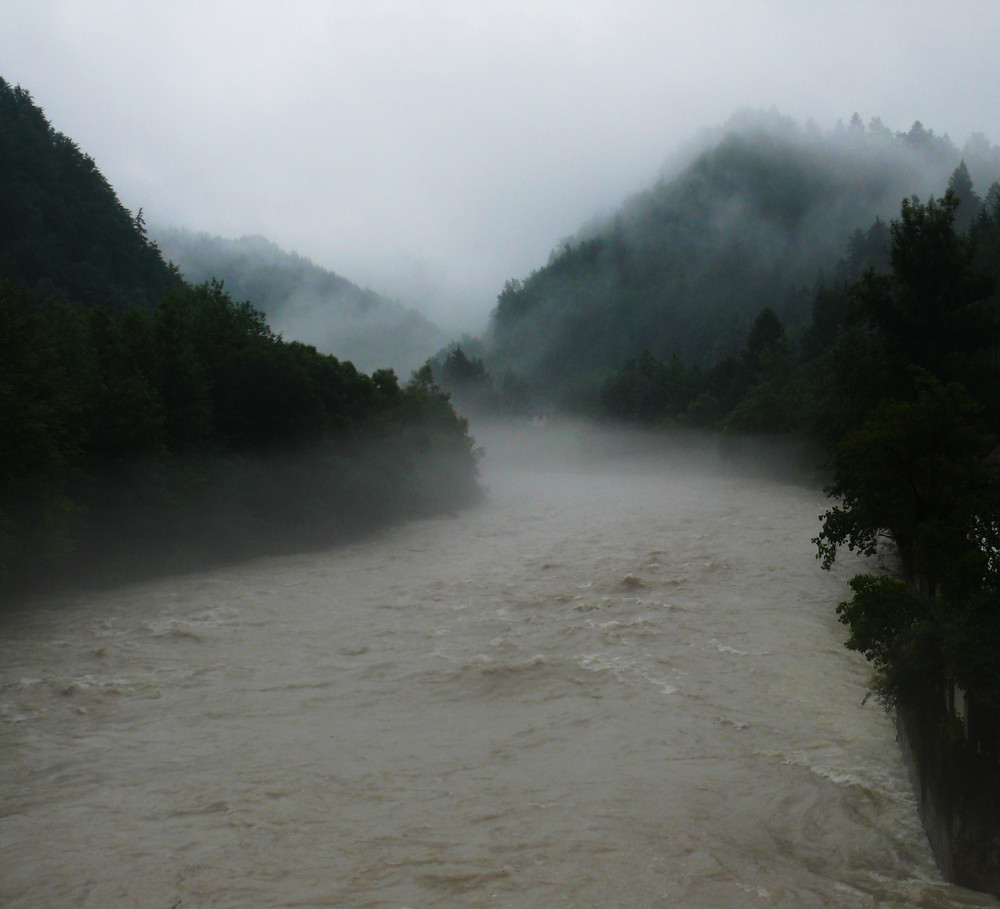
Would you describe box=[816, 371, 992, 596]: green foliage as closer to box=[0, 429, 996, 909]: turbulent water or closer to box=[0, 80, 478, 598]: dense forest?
box=[0, 429, 996, 909]: turbulent water

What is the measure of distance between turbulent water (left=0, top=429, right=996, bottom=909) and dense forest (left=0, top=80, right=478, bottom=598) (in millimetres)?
3206

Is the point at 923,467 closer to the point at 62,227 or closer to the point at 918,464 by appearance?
the point at 918,464

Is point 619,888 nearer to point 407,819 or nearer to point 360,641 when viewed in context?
point 407,819

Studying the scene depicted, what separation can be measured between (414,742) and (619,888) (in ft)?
19.3

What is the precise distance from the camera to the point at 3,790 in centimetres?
1225

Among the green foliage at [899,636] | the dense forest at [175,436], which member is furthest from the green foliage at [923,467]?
the dense forest at [175,436]

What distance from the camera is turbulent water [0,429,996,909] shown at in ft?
32.2

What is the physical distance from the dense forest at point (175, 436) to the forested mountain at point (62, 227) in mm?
282

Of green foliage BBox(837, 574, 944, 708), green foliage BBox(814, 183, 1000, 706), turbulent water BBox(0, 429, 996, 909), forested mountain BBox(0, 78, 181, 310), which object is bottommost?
turbulent water BBox(0, 429, 996, 909)

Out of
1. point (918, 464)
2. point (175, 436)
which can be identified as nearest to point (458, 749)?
point (918, 464)

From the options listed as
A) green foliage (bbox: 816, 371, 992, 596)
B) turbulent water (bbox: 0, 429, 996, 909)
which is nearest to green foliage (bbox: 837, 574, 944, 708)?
turbulent water (bbox: 0, 429, 996, 909)

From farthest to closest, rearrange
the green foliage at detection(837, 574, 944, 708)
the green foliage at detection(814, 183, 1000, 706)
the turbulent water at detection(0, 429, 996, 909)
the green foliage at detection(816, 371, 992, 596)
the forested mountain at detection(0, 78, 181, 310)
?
1. the forested mountain at detection(0, 78, 181, 310)
2. the green foliage at detection(816, 371, 992, 596)
3. the green foliage at detection(837, 574, 944, 708)
4. the turbulent water at detection(0, 429, 996, 909)
5. the green foliage at detection(814, 183, 1000, 706)

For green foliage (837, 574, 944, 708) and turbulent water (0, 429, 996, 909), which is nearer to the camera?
turbulent water (0, 429, 996, 909)

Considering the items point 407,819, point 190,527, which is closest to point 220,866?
point 407,819
